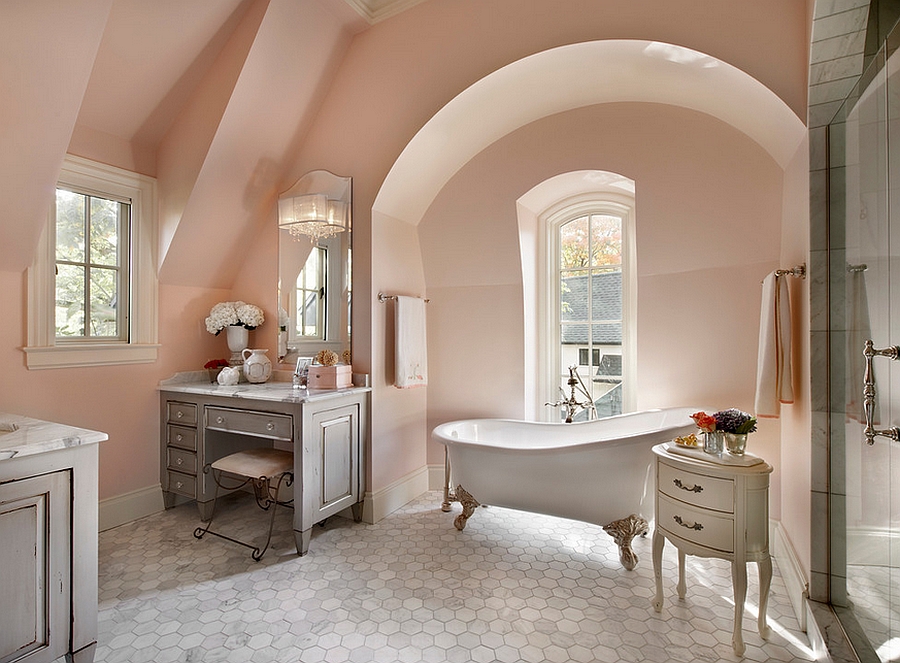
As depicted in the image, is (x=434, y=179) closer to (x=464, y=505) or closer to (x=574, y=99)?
(x=574, y=99)

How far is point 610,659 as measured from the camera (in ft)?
5.63

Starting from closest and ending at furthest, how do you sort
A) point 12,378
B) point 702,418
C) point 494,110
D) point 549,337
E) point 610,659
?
point 610,659 → point 702,418 → point 12,378 → point 494,110 → point 549,337

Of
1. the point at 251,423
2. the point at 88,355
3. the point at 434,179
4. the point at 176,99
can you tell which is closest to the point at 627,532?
the point at 251,423

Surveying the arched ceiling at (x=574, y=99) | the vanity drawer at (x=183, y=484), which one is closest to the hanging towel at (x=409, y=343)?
the arched ceiling at (x=574, y=99)

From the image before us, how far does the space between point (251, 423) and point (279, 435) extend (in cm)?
23

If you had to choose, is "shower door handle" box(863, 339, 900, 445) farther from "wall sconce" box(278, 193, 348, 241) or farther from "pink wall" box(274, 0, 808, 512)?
"wall sconce" box(278, 193, 348, 241)

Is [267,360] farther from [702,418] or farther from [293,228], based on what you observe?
[702,418]

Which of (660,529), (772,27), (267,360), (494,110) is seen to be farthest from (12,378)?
(772,27)

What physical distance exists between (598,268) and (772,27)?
65.6 inches

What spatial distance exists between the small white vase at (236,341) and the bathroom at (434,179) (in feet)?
0.43

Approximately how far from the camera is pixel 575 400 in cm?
326

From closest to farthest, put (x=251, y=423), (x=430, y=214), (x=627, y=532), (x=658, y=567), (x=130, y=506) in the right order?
(x=658, y=567) → (x=627, y=532) → (x=251, y=423) → (x=130, y=506) → (x=430, y=214)

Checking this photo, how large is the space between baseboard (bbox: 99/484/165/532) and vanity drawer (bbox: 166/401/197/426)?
0.47 m

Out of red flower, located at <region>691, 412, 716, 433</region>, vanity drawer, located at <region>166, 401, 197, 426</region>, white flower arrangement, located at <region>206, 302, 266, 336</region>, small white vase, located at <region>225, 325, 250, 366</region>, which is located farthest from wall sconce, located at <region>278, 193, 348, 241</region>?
red flower, located at <region>691, 412, 716, 433</region>
